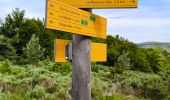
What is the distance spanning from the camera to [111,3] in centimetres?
437

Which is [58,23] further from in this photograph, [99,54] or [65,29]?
[99,54]

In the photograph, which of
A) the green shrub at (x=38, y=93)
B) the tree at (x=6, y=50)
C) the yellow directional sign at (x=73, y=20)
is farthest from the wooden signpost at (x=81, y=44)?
the tree at (x=6, y=50)

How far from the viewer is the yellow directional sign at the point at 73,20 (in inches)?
144

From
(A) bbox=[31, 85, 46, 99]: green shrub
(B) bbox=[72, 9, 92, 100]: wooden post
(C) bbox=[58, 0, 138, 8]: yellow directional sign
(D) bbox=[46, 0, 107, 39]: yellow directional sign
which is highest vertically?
(C) bbox=[58, 0, 138, 8]: yellow directional sign

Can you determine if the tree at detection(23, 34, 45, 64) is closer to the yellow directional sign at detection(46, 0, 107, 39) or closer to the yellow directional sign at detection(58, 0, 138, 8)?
the yellow directional sign at detection(46, 0, 107, 39)

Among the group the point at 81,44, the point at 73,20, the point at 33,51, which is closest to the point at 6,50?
the point at 33,51

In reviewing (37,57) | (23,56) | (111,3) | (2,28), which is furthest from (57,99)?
(2,28)

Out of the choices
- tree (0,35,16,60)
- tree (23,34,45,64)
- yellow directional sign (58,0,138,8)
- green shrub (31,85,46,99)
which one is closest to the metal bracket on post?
yellow directional sign (58,0,138,8)

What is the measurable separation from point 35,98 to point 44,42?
21.3 m

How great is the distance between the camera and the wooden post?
4.34 metres

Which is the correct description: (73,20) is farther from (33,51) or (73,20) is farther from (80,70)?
(33,51)

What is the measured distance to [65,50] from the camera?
4.34 meters

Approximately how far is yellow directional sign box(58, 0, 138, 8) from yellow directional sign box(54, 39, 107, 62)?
43 centimetres

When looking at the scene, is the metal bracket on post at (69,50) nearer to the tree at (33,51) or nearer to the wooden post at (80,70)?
the wooden post at (80,70)
